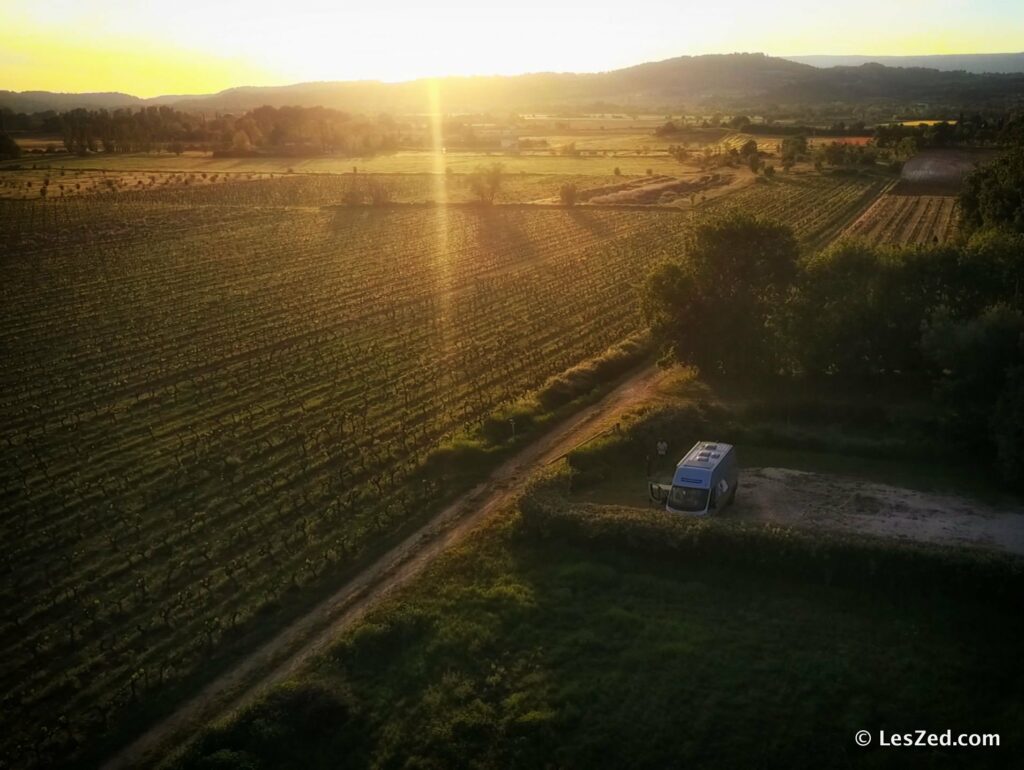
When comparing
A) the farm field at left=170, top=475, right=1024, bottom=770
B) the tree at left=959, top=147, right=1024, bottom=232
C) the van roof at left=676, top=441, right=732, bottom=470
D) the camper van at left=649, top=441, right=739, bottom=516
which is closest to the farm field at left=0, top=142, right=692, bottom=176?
the tree at left=959, top=147, right=1024, bottom=232

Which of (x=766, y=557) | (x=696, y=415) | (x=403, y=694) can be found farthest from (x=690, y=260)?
(x=403, y=694)

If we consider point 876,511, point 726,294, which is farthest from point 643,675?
point 726,294

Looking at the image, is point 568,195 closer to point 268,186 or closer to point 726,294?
point 268,186

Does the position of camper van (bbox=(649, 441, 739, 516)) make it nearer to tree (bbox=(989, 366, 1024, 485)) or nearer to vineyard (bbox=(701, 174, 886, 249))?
tree (bbox=(989, 366, 1024, 485))

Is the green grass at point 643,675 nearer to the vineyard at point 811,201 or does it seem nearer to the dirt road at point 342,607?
the dirt road at point 342,607

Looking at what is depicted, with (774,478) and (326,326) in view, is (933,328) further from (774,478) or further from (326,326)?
(326,326)

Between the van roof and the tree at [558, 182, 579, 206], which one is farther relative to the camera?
the tree at [558, 182, 579, 206]
